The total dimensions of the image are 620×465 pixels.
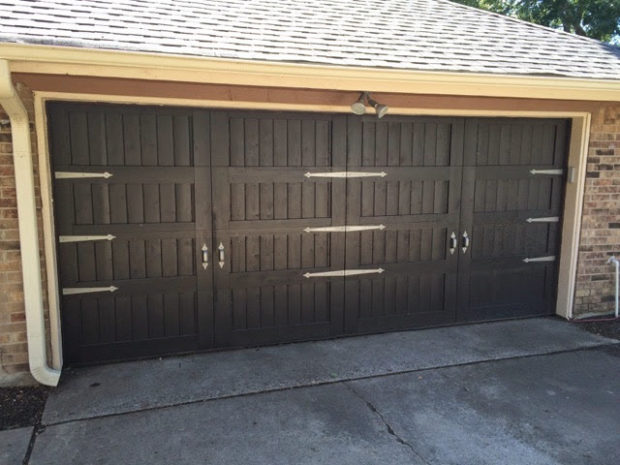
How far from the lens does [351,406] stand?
3525 millimetres

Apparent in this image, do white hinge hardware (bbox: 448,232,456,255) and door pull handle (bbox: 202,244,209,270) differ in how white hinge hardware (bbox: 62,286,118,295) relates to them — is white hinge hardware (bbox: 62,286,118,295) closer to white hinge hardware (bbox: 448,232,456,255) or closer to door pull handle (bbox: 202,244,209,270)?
door pull handle (bbox: 202,244,209,270)

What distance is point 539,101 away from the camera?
4.71 metres

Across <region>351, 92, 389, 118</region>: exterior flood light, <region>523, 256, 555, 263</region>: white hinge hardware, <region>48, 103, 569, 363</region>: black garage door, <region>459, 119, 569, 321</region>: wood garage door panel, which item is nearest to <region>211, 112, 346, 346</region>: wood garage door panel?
<region>48, 103, 569, 363</region>: black garage door

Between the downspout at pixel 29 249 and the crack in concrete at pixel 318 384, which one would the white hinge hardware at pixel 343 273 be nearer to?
the crack in concrete at pixel 318 384

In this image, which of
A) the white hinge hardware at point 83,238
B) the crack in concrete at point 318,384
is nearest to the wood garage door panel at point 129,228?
the white hinge hardware at point 83,238

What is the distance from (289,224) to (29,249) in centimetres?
207

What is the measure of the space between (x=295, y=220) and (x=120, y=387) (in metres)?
1.98

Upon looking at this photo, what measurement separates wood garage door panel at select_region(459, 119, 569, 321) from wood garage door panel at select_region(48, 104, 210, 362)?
2.69 m

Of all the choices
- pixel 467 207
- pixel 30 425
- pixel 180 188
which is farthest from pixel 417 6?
pixel 30 425

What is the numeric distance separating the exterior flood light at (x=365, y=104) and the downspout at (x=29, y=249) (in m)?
2.45

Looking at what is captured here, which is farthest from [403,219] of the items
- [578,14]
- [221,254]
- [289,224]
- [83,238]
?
[578,14]

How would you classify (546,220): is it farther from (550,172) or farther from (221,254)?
(221,254)

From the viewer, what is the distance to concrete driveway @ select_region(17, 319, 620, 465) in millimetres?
2990

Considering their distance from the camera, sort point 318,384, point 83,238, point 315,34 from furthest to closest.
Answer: point 315,34
point 83,238
point 318,384
